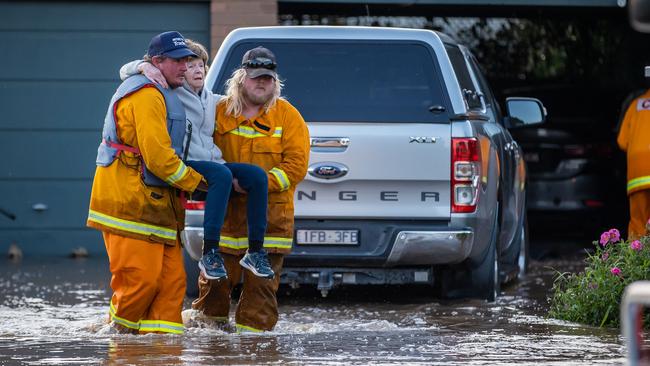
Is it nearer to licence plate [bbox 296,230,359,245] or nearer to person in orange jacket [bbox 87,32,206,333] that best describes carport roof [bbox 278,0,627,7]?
licence plate [bbox 296,230,359,245]

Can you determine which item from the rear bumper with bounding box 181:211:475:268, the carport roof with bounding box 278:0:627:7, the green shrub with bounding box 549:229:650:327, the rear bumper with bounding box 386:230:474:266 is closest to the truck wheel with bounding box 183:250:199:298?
the rear bumper with bounding box 181:211:475:268

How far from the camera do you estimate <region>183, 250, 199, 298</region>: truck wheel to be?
10414mm

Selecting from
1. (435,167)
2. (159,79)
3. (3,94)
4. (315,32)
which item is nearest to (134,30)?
(3,94)

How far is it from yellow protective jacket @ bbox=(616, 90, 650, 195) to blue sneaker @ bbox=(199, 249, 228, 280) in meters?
4.92

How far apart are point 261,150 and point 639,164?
4.54 meters

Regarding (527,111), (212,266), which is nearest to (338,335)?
(212,266)

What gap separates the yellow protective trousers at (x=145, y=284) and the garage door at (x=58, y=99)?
267 inches

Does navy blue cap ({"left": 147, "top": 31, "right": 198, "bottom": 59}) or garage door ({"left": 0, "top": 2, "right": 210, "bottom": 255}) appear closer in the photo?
navy blue cap ({"left": 147, "top": 31, "right": 198, "bottom": 59})

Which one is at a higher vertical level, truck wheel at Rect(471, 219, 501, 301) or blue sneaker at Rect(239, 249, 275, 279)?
blue sneaker at Rect(239, 249, 275, 279)

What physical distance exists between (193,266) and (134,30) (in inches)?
199

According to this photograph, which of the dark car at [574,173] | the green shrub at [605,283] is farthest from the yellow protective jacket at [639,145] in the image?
the dark car at [574,173]

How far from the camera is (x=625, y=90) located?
59.3 feet

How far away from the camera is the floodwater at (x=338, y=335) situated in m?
7.37

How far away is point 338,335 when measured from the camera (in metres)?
8.41
